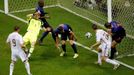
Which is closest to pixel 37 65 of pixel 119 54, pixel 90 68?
pixel 90 68

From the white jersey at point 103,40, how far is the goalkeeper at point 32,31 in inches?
103

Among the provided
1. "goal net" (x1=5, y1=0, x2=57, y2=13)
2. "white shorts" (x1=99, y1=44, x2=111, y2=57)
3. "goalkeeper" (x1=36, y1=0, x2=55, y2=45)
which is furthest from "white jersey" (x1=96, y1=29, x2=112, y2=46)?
"goal net" (x1=5, y1=0, x2=57, y2=13)

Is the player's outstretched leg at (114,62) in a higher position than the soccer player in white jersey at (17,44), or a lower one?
lower

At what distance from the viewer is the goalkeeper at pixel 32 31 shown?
65.3 ft

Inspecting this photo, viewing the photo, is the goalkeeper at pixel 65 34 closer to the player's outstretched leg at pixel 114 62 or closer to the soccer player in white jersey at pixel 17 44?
the player's outstretched leg at pixel 114 62

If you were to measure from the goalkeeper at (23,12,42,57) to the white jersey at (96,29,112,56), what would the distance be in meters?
2.60

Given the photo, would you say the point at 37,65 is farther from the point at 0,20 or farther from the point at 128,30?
the point at 0,20

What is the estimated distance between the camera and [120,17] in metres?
21.7

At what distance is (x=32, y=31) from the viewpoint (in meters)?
20.1

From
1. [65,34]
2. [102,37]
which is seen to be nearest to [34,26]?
[65,34]

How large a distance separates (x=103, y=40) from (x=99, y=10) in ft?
19.0

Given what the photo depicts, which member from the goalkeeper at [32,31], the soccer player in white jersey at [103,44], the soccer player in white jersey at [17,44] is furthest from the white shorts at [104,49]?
the soccer player in white jersey at [17,44]

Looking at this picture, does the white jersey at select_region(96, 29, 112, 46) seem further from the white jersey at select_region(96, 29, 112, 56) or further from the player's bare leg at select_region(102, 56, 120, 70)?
the player's bare leg at select_region(102, 56, 120, 70)

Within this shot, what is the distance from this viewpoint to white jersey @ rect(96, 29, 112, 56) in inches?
757
